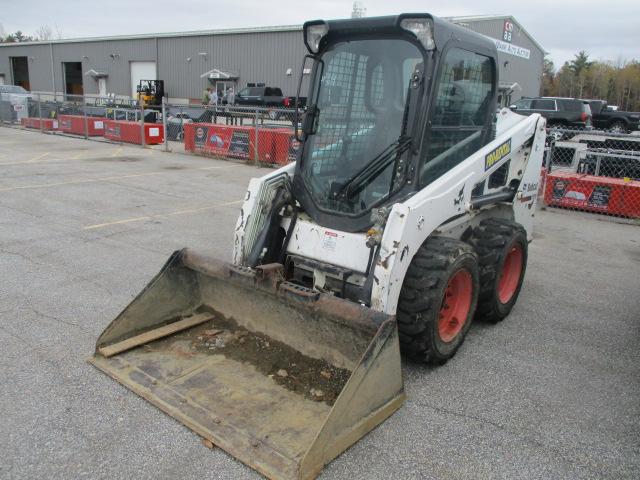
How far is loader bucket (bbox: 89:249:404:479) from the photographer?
9.77 feet

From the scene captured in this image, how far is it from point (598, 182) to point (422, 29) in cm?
808

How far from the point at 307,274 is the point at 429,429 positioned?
1527mm

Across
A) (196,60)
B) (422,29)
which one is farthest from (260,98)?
(422,29)

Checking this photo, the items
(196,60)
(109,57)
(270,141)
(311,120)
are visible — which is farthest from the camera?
(109,57)

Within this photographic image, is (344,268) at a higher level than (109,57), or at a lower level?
lower

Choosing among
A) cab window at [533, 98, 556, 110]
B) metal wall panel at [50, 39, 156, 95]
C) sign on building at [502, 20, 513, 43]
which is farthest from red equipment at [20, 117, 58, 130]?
sign on building at [502, 20, 513, 43]

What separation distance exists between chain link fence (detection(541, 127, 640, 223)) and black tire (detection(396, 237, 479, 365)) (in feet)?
22.4

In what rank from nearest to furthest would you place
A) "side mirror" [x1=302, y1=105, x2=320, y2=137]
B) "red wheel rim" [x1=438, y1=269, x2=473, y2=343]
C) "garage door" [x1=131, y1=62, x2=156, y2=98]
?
"red wheel rim" [x1=438, y1=269, x2=473, y2=343] < "side mirror" [x1=302, y1=105, x2=320, y2=137] < "garage door" [x1=131, y1=62, x2=156, y2=98]

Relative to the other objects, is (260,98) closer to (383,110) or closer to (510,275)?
(510,275)

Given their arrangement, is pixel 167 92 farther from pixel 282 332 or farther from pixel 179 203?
pixel 282 332

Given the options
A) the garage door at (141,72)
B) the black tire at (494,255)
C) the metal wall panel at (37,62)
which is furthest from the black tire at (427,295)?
the metal wall panel at (37,62)

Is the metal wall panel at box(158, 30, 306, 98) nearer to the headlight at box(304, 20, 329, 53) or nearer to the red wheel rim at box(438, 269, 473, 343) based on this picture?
the headlight at box(304, 20, 329, 53)

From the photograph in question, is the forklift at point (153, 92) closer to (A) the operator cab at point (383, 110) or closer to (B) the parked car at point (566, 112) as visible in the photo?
(B) the parked car at point (566, 112)

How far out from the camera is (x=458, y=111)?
4.34 metres
